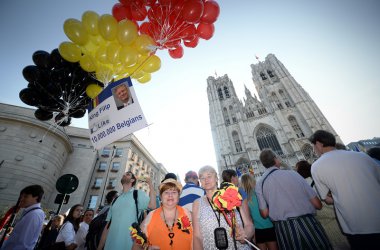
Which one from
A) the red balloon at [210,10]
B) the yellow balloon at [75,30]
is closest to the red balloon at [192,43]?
the red balloon at [210,10]

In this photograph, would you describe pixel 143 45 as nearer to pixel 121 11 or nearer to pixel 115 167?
pixel 121 11

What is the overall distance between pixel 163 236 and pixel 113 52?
3.36m

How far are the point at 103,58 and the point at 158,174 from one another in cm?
3585

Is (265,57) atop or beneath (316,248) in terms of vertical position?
atop

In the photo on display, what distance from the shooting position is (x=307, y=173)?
3.39 meters

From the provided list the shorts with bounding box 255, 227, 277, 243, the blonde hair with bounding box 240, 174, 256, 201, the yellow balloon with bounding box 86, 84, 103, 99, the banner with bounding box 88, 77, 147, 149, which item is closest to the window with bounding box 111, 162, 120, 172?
the yellow balloon with bounding box 86, 84, 103, 99

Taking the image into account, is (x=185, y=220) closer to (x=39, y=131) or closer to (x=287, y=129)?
(x=39, y=131)

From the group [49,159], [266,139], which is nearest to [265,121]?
[266,139]

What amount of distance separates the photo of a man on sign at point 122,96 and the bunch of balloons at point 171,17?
1238mm

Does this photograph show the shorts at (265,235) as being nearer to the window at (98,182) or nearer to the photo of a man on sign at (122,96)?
the photo of a man on sign at (122,96)

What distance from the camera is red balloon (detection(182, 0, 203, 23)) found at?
10.1ft

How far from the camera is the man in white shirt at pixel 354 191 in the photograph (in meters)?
1.69

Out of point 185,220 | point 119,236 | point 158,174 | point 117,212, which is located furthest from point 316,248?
point 158,174

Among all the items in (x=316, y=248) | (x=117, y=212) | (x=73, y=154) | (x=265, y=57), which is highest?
(x=265, y=57)
